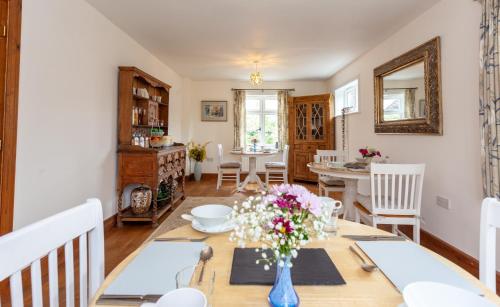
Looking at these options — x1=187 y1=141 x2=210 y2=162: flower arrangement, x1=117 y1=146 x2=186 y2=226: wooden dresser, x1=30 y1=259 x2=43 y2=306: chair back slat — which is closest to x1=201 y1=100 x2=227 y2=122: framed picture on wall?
x1=187 y1=141 x2=210 y2=162: flower arrangement

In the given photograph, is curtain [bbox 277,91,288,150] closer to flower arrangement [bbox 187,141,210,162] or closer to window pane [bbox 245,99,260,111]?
window pane [bbox 245,99,260,111]

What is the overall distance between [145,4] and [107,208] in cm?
238

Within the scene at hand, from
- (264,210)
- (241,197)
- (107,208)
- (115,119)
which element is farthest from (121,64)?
(264,210)

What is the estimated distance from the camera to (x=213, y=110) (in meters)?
6.35

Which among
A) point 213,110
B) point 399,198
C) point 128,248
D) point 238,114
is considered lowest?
point 128,248

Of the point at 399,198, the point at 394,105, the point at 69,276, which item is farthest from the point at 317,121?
the point at 69,276

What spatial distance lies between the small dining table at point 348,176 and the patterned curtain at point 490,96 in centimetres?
87

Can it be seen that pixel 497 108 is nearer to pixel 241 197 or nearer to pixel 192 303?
pixel 192 303

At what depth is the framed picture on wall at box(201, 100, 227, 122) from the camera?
20.8 feet

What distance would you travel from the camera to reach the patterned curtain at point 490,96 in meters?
1.85

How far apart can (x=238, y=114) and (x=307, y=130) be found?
1734mm

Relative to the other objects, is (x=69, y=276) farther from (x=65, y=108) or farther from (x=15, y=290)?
(x=65, y=108)

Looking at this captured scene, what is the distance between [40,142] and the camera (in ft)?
6.98

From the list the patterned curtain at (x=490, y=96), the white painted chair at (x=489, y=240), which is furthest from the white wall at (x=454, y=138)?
the white painted chair at (x=489, y=240)
